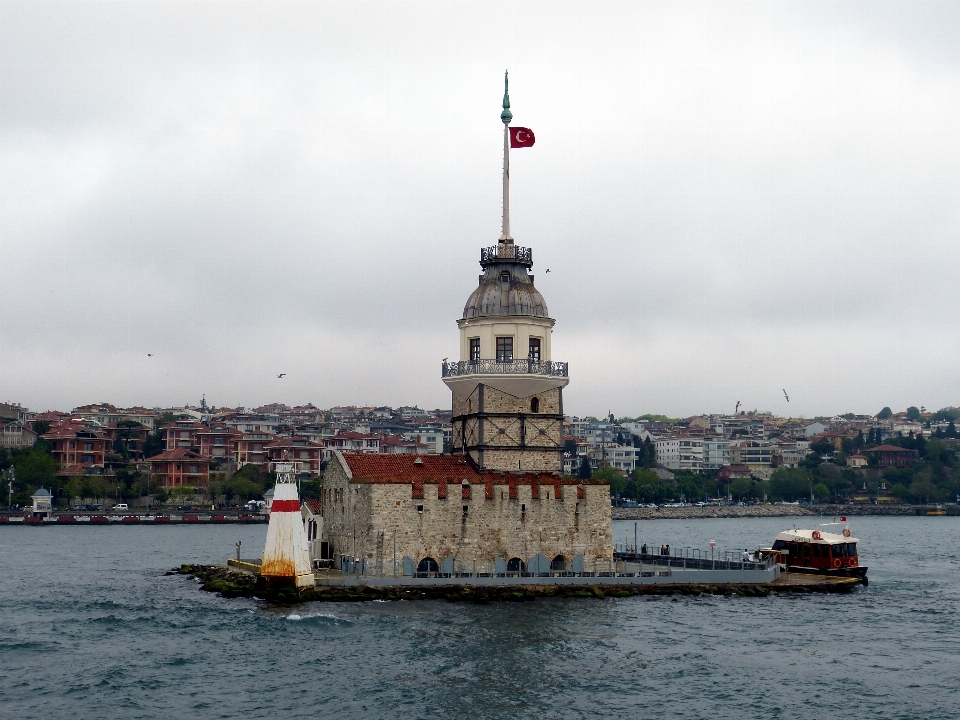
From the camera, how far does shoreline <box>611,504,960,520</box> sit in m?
158

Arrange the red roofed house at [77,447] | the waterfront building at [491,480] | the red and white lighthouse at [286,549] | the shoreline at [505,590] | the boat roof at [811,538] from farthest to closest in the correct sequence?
the red roofed house at [77,447]
the boat roof at [811,538]
the waterfront building at [491,480]
the red and white lighthouse at [286,549]
the shoreline at [505,590]

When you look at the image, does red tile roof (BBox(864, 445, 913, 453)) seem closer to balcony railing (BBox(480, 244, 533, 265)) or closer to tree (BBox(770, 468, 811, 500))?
tree (BBox(770, 468, 811, 500))

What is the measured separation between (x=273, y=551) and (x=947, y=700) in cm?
2418

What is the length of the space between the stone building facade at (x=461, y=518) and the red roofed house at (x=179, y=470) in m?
103

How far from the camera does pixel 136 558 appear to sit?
74.9m

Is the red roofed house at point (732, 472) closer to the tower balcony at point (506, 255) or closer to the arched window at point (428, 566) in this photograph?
the tower balcony at point (506, 255)

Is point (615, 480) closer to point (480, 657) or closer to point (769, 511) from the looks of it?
point (769, 511)

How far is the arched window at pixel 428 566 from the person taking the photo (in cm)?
4796

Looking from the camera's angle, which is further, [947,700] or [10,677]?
[10,677]

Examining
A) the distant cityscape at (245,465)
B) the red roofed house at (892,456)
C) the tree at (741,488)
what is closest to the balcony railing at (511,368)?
the distant cityscape at (245,465)

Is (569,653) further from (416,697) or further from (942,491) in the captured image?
(942,491)

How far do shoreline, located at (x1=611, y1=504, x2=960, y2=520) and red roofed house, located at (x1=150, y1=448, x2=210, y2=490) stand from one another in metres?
51.7

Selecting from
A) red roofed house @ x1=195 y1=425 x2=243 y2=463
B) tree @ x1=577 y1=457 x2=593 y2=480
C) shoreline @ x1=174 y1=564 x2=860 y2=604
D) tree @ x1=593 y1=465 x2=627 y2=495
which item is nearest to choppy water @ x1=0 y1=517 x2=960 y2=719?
shoreline @ x1=174 y1=564 x2=860 y2=604

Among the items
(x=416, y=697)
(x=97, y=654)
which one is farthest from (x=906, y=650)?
(x=97, y=654)
